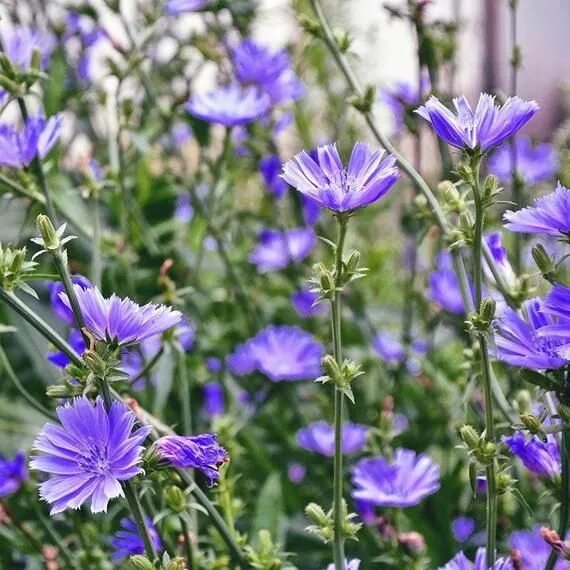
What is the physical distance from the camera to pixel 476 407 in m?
1.07

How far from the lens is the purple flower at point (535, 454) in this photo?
2.16 ft

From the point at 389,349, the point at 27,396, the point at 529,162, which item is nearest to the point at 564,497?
the point at 27,396

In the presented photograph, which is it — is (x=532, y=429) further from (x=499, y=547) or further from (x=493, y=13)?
(x=493, y=13)

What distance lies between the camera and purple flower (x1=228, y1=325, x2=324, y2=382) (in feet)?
3.83

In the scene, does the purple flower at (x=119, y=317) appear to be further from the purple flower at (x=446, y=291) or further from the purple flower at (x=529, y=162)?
the purple flower at (x=529, y=162)

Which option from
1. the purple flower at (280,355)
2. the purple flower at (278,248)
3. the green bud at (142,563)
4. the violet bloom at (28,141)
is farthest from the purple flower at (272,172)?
the green bud at (142,563)

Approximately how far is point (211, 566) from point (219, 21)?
802 mm

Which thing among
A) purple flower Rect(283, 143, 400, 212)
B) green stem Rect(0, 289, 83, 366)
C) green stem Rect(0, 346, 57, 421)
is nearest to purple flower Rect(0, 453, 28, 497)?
green stem Rect(0, 346, 57, 421)

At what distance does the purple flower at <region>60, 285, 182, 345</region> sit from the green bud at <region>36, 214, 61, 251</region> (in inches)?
1.3

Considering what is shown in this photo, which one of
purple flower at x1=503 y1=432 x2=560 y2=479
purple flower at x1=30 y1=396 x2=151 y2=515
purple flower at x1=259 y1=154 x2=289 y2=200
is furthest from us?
purple flower at x1=259 y1=154 x2=289 y2=200

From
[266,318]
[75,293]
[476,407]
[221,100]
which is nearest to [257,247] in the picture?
[266,318]

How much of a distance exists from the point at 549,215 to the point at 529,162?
0.96 meters

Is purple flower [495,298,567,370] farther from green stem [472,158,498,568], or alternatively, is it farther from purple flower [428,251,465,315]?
purple flower [428,251,465,315]

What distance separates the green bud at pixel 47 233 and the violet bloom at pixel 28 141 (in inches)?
10.7
